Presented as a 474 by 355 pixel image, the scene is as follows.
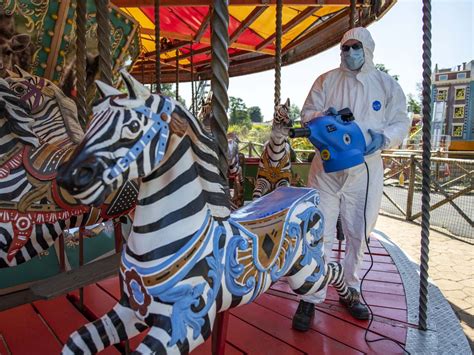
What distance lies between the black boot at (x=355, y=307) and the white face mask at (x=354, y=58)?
1184 millimetres

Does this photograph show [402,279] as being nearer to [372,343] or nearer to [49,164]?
[372,343]

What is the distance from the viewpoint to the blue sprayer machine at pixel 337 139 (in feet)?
5.31

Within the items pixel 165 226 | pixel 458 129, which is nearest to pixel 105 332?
pixel 165 226

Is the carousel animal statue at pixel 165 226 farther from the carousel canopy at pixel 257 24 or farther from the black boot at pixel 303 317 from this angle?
the carousel canopy at pixel 257 24

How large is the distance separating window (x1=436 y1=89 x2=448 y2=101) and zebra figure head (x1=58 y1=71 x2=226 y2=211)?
1009 inches

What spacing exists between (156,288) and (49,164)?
3.13 feet

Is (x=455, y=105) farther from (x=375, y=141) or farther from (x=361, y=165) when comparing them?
(x=375, y=141)

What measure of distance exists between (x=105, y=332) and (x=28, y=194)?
0.78 metres

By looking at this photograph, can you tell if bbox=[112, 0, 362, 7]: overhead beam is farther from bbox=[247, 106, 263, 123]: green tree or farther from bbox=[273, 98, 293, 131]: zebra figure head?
bbox=[247, 106, 263, 123]: green tree

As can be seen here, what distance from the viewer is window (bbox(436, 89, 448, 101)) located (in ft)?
74.1

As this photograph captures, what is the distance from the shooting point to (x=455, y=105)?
71.8 feet

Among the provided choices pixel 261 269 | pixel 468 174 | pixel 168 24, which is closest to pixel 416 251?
pixel 468 174

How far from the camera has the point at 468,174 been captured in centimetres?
636

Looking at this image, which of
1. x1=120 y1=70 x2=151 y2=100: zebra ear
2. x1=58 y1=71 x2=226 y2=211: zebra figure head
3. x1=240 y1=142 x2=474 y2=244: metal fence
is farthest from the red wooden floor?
x1=240 y1=142 x2=474 y2=244: metal fence
